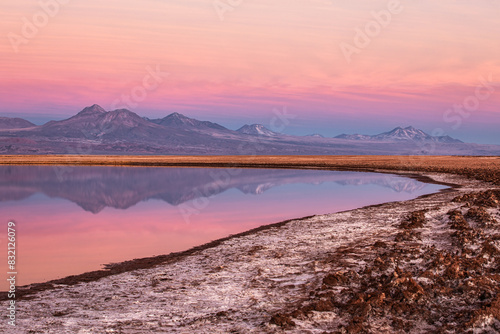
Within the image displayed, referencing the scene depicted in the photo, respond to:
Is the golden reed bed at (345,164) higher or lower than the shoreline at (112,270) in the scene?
higher

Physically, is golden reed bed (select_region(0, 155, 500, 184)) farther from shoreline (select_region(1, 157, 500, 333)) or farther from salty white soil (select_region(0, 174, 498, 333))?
shoreline (select_region(1, 157, 500, 333))

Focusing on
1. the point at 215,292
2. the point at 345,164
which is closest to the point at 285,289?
the point at 215,292

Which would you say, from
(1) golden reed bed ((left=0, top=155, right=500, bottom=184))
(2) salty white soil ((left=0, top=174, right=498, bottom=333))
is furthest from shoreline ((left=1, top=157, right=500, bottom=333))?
(1) golden reed bed ((left=0, top=155, right=500, bottom=184))

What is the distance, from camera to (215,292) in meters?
8.64

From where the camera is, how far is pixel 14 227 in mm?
16484

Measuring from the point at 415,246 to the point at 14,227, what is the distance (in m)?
12.5

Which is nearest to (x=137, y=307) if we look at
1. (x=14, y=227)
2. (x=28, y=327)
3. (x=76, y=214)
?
(x=28, y=327)

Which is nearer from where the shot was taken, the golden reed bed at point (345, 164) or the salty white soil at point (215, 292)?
the salty white soil at point (215, 292)

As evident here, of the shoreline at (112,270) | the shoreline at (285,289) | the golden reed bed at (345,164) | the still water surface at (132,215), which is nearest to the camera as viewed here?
the shoreline at (285,289)

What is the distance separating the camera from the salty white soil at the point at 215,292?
23.0 feet

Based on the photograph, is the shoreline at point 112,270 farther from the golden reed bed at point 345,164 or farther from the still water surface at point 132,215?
the golden reed bed at point 345,164

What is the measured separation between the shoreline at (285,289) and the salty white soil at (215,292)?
0.02m

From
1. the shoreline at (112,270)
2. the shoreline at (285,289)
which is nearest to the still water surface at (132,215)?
the shoreline at (112,270)

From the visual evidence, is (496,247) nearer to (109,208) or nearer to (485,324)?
(485,324)
